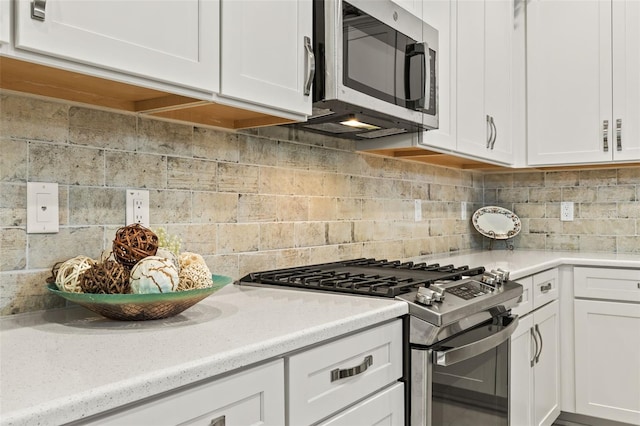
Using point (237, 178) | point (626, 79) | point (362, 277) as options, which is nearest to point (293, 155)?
point (237, 178)

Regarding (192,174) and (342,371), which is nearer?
(342,371)

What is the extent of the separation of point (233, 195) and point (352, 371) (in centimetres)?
80

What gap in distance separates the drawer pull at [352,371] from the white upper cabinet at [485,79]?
58.1 inches

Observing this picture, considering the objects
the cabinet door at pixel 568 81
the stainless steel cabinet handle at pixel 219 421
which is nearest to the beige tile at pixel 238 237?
the stainless steel cabinet handle at pixel 219 421

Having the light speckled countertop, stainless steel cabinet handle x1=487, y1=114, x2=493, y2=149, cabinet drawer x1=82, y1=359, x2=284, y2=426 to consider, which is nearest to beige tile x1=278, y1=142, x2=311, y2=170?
the light speckled countertop

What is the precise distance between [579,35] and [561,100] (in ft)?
Result: 1.24

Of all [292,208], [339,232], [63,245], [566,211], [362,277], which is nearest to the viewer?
[63,245]

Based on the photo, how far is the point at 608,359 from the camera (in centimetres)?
276

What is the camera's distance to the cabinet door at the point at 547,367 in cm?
254

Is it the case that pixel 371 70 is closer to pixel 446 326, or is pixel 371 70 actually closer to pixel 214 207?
pixel 214 207

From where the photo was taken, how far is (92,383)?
78cm

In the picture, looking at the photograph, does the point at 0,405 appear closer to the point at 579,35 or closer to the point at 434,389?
the point at 434,389

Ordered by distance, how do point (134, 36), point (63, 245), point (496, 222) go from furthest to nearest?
1. point (496, 222)
2. point (63, 245)
3. point (134, 36)

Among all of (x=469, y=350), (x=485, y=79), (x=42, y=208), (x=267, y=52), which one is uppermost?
(x=485, y=79)
